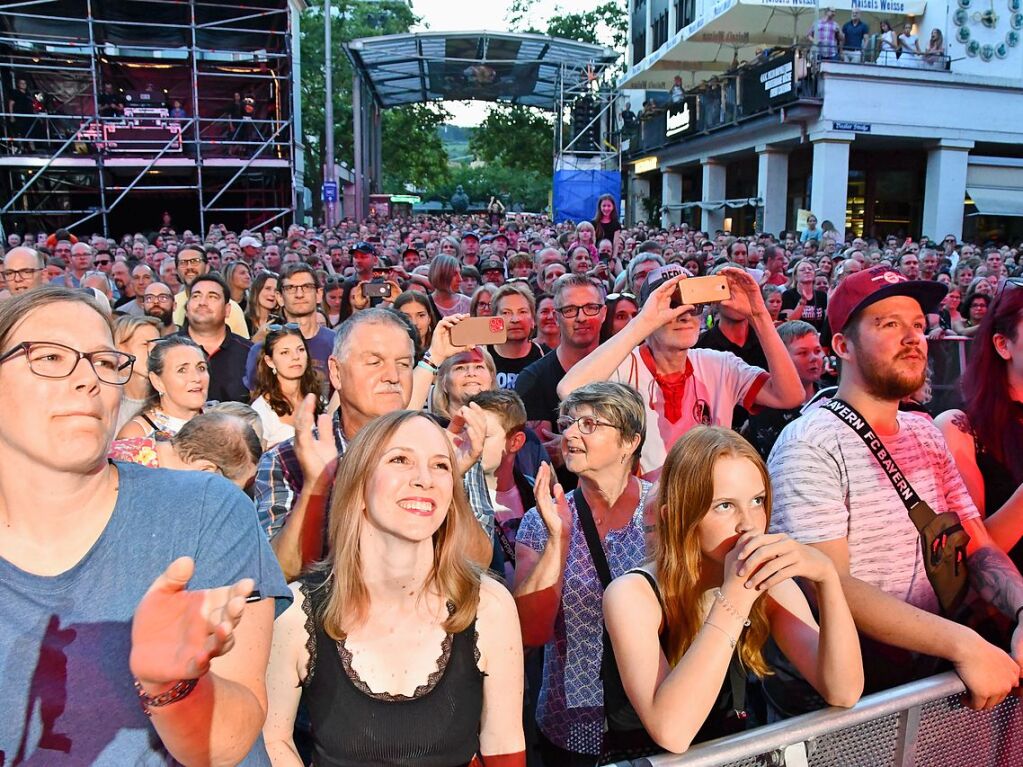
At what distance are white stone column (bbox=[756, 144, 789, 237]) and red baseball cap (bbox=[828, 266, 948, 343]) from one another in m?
21.3

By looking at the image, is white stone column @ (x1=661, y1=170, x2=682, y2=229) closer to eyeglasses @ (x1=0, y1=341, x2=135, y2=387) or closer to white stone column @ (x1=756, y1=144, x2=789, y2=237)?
white stone column @ (x1=756, y1=144, x2=789, y2=237)

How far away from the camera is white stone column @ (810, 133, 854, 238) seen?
20.3 m

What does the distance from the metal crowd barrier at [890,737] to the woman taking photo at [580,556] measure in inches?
24.2

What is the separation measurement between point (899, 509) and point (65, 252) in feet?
35.6

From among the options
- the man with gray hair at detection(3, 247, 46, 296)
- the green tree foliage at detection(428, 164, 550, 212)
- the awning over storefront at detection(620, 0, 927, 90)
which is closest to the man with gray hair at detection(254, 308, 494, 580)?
the man with gray hair at detection(3, 247, 46, 296)

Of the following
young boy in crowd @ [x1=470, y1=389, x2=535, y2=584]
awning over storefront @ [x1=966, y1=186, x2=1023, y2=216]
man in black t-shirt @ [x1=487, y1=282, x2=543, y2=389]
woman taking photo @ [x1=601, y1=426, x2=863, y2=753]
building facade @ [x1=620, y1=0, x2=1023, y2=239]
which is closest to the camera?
woman taking photo @ [x1=601, y1=426, x2=863, y2=753]

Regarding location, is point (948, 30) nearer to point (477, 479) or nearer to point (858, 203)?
point (858, 203)

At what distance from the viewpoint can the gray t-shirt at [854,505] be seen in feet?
6.96

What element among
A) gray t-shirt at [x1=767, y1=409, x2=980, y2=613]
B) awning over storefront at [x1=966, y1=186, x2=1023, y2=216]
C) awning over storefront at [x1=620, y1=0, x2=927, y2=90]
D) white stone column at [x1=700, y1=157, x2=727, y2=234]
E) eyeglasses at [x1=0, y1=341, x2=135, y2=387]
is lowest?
gray t-shirt at [x1=767, y1=409, x2=980, y2=613]

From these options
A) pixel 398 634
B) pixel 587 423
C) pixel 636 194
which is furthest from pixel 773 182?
pixel 398 634

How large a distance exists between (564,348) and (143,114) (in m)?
18.0

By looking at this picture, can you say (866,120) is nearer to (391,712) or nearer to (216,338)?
(216,338)

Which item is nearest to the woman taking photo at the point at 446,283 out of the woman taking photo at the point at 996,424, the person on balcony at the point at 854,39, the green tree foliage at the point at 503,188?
the woman taking photo at the point at 996,424

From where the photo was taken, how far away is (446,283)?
6801 mm
